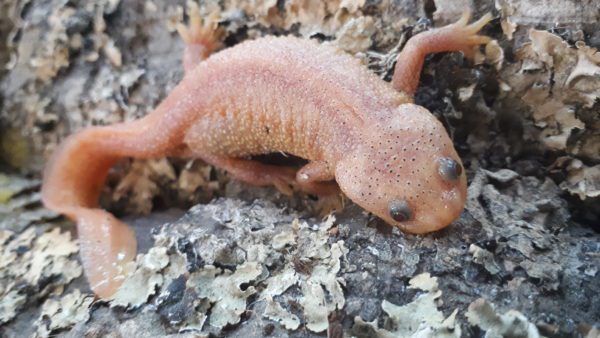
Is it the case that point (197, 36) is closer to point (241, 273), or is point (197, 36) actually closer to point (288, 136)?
point (288, 136)

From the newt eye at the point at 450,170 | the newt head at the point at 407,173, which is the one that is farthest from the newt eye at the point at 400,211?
the newt eye at the point at 450,170

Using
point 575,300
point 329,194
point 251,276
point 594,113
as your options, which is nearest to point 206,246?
point 251,276

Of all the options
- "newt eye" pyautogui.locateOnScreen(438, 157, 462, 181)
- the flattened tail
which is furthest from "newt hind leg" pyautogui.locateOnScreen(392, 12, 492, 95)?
the flattened tail

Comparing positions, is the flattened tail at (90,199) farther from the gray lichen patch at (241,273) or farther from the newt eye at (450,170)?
the newt eye at (450,170)

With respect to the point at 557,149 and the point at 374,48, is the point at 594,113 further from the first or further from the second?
the point at 374,48

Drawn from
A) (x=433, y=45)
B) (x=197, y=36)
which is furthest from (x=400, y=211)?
(x=197, y=36)
